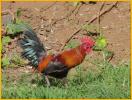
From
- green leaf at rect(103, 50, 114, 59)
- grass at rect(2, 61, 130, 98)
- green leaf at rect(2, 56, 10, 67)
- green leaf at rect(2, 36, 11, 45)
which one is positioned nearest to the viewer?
grass at rect(2, 61, 130, 98)

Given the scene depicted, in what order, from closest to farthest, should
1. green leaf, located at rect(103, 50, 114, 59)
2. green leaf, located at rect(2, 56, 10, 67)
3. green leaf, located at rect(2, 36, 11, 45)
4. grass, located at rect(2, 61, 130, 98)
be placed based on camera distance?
grass, located at rect(2, 61, 130, 98), green leaf, located at rect(2, 56, 10, 67), green leaf, located at rect(103, 50, 114, 59), green leaf, located at rect(2, 36, 11, 45)

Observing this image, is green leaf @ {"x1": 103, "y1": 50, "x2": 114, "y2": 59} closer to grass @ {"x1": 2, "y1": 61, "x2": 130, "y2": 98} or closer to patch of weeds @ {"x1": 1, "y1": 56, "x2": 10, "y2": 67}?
grass @ {"x1": 2, "y1": 61, "x2": 130, "y2": 98}

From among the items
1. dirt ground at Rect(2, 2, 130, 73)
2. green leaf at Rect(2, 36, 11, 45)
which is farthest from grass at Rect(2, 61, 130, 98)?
green leaf at Rect(2, 36, 11, 45)

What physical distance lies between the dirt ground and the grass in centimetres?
113

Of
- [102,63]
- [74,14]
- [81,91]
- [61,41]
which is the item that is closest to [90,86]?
[81,91]

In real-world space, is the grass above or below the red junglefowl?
below

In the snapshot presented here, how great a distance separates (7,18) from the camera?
10672mm

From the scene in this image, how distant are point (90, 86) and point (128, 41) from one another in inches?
93.2

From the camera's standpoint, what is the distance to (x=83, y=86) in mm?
7883

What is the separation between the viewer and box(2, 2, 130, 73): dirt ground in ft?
33.0

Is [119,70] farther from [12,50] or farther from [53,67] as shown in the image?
[12,50]

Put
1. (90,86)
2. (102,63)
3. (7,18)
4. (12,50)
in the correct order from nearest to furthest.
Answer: (90,86) → (102,63) → (12,50) → (7,18)

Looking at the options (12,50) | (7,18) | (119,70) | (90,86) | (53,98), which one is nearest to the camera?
(53,98)

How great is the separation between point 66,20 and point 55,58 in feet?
10.2
